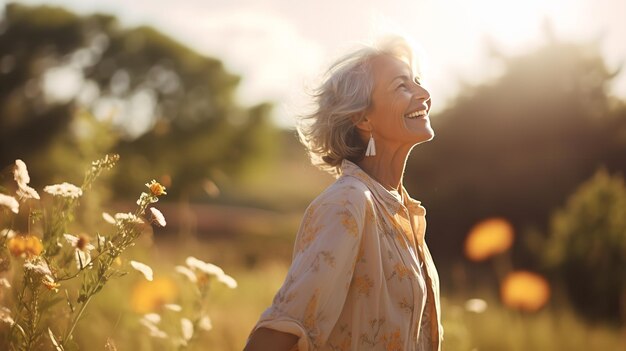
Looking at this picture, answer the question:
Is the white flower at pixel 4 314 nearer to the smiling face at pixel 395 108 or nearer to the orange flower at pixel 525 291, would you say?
the smiling face at pixel 395 108

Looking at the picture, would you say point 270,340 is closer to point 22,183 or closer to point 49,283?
point 49,283

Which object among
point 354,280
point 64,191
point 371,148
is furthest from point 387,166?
point 64,191

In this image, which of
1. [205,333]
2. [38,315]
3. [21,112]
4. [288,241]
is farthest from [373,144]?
[21,112]

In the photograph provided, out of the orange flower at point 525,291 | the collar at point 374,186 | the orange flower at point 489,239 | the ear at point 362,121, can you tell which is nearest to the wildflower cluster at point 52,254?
the collar at point 374,186

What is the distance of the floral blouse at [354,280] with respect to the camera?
2.31 meters

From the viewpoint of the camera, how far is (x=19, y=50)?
2912 centimetres

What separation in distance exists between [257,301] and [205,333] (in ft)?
5.72

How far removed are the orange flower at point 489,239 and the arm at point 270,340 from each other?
10.5 m

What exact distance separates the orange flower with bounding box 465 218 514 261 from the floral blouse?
10045mm

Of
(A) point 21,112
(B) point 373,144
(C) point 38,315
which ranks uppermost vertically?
(B) point 373,144

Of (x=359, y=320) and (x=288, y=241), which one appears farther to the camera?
(x=288, y=241)

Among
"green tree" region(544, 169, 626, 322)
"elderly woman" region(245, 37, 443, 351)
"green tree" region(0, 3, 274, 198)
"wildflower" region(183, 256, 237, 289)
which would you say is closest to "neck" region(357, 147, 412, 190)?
"elderly woman" region(245, 37, 443, 351)

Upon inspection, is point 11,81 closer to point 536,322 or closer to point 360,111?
point 536,322

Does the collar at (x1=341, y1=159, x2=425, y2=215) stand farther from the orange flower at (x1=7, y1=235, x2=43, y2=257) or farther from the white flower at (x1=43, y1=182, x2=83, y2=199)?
the orange flower at (x1=7, y1=235, x2=43, y2=257)
